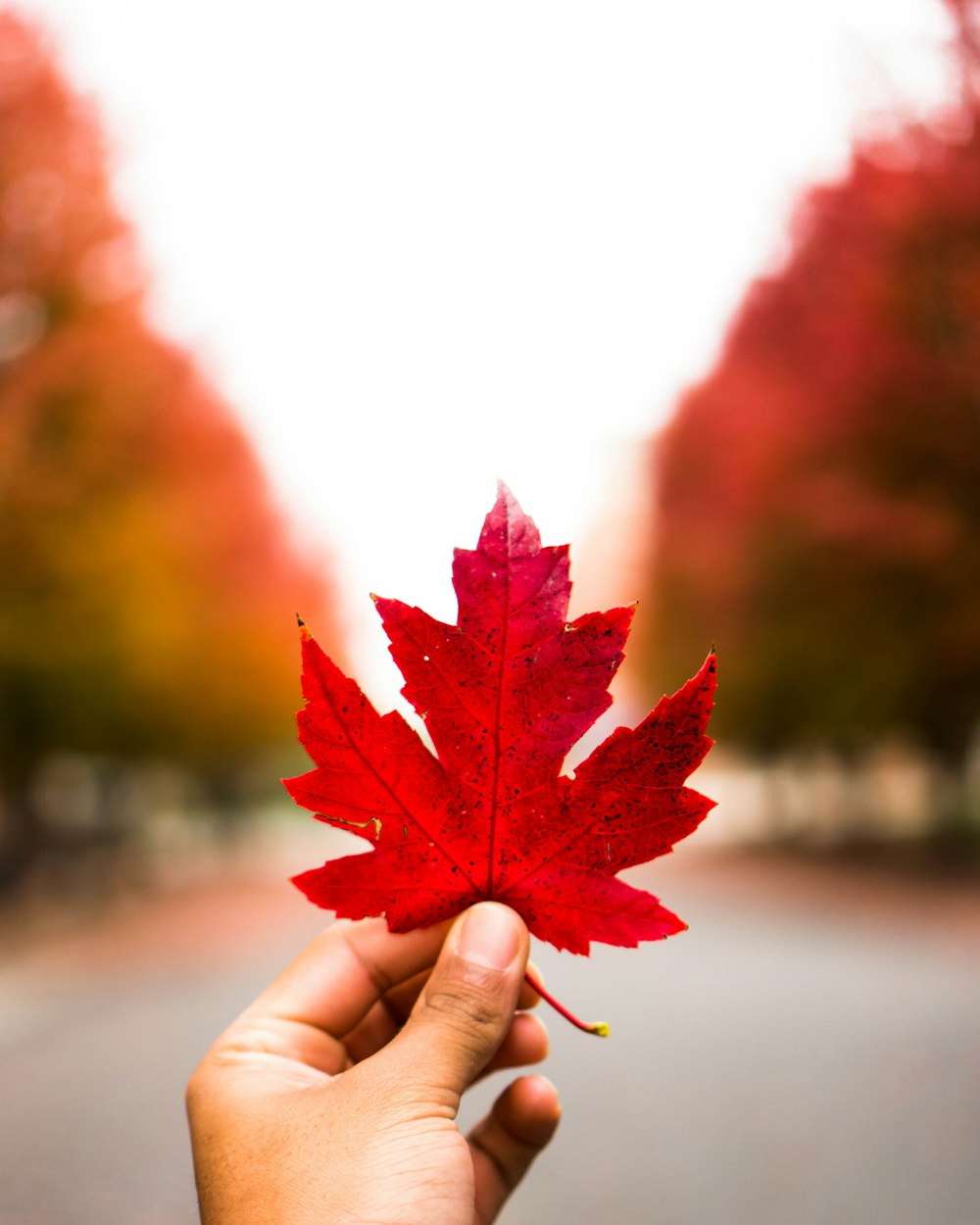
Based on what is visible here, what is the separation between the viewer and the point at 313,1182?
1488 mm

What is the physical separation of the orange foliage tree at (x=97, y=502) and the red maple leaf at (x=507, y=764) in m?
10.5

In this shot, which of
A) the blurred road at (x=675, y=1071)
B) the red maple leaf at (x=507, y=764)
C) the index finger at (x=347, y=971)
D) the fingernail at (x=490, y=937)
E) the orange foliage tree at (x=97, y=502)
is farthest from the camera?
the orange foliage tree at (x=97, y=502)

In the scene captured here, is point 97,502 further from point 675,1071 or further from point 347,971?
point 347,971

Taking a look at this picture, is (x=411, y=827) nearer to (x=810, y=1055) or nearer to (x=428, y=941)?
(x=428, y=941)

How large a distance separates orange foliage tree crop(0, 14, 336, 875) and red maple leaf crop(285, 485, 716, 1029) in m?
10.5

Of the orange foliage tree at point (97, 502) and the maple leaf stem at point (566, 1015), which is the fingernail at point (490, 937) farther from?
the orange foliage tree at point (97, 502)

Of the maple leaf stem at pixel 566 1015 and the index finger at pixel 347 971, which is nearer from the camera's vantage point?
the maple leaf stem at pixel 566 1015

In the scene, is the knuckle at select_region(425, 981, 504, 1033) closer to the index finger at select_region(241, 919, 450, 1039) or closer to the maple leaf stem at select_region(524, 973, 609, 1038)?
the maple leaf stem at select_region(524, 973, 609, 1038)

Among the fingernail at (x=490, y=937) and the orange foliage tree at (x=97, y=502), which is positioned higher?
the orange foliage tree at (x=97, y=502)

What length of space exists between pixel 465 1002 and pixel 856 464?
1245cm

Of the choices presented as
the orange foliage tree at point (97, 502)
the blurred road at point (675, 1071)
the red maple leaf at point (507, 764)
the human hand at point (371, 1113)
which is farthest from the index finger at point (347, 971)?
the orange foliage tree at point (97, 502)

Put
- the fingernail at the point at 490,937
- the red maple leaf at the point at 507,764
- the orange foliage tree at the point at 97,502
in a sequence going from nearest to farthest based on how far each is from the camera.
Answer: the red maple leaf at the point at 507,764
the fingernail at the point at 490,937
the orange foliage tree at the point at 97,502

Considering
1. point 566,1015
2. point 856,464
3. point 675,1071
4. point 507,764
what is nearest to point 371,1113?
point 566,1015

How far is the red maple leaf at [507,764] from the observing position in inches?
57.2
